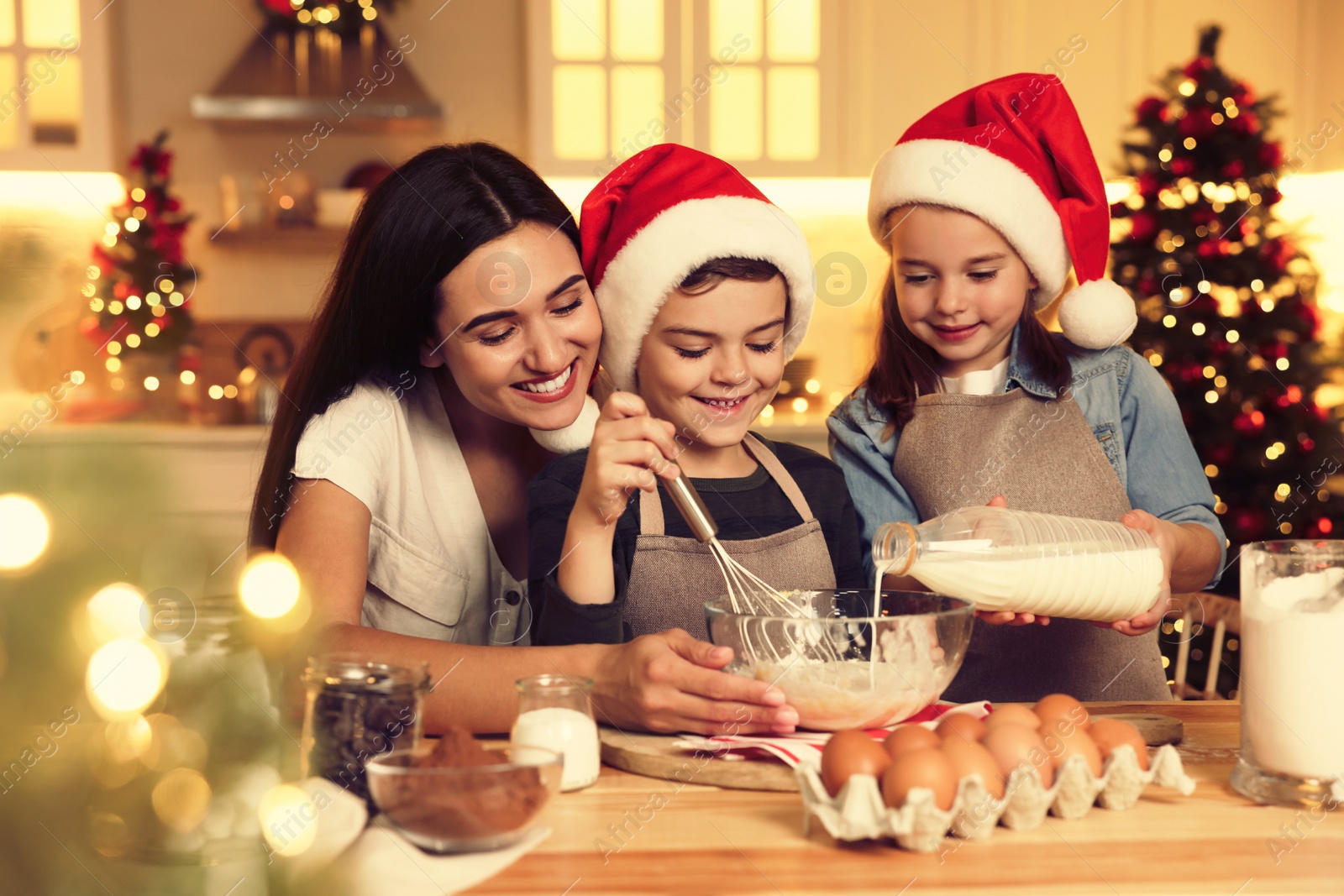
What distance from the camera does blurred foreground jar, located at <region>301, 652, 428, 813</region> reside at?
774 mm

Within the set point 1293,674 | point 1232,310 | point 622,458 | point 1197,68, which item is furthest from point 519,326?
point 1197,68

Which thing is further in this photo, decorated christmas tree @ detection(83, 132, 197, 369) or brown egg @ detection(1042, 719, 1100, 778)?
decorated christmas tree @ detection(83, 132, 197, 369)

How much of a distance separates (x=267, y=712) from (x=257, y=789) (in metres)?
0.02

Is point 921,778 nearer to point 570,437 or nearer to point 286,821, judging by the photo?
point 286,821

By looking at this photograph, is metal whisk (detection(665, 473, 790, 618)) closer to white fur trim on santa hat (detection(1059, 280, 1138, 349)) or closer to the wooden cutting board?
the wooden cutting board

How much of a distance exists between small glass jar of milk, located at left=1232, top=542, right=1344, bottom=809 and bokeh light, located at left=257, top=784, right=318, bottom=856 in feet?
2.52

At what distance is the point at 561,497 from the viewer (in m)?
1.32

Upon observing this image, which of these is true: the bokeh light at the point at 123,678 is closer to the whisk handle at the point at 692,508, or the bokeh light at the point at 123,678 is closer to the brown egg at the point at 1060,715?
the brown egg at the point at 1060,715

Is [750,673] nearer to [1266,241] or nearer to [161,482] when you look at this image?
[161,482]

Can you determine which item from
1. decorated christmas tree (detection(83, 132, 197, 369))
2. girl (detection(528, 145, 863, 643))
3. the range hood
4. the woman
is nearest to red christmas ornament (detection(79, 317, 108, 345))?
decorated christmas tree (detection(83, 132, 197, 369))

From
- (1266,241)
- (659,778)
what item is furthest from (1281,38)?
(659,778)

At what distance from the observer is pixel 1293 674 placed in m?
0.81

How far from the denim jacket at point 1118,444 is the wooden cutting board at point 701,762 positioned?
21.3 inches

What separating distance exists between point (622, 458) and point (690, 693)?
266 mm
